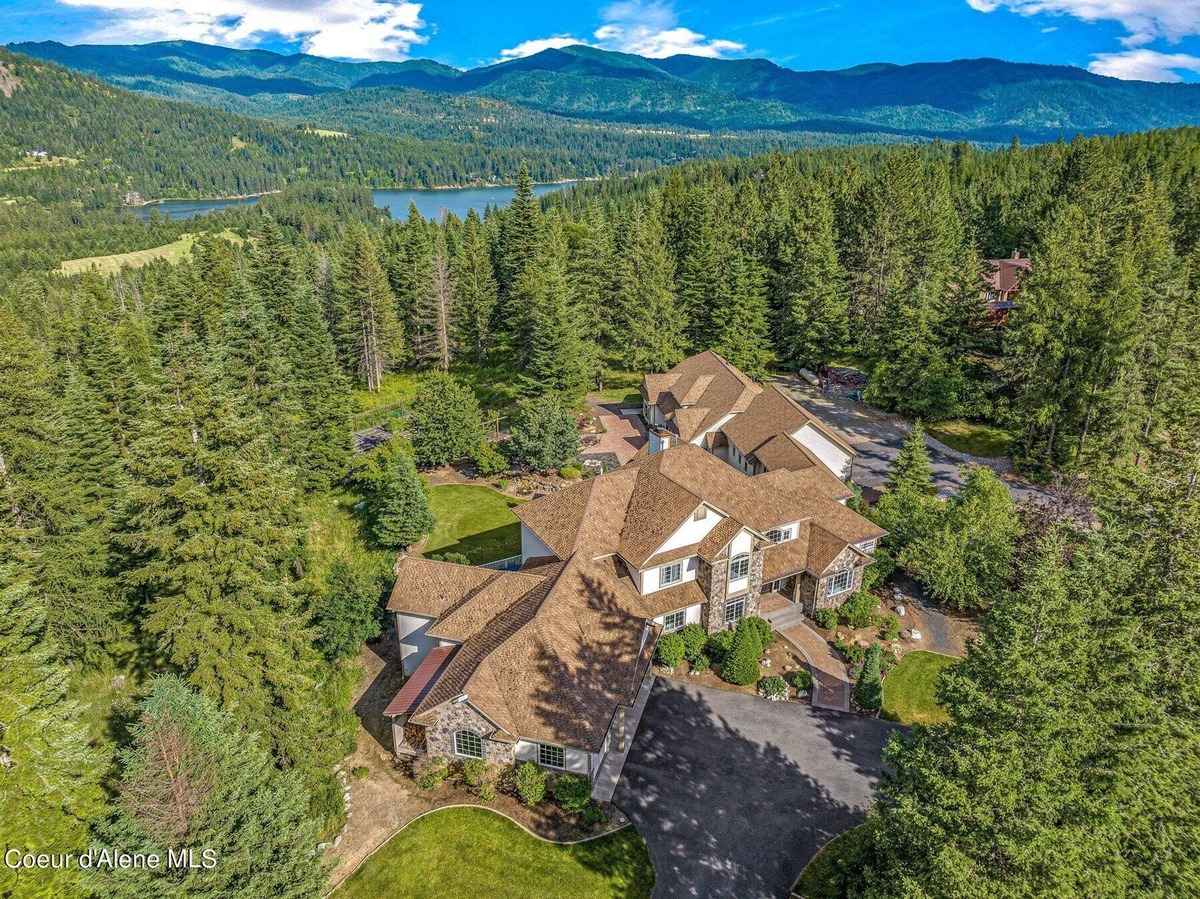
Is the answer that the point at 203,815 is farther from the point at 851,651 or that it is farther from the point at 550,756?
the point at 851,651

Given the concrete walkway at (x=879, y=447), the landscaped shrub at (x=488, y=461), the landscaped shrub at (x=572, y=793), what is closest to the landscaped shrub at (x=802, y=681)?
the landscaped shrub at (x=572, y=793)

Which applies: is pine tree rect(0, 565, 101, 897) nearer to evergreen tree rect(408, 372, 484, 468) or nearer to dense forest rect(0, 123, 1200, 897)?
dense forest rect(0, 123, 1200, 897)

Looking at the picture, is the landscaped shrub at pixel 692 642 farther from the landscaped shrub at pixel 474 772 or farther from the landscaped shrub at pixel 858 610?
the landscaped shrub at pixel 474 772

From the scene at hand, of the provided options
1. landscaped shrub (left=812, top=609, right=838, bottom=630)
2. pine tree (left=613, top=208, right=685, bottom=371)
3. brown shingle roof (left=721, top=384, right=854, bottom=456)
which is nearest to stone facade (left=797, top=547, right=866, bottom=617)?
landscaped shrub (left=812, top=609, right=838, bottom=630)

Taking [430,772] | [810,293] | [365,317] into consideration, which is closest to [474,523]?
[430,772]

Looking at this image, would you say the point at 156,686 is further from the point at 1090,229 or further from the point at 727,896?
the point at 1090,229

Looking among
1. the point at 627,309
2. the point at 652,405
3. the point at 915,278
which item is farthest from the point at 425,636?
the point at 915,278

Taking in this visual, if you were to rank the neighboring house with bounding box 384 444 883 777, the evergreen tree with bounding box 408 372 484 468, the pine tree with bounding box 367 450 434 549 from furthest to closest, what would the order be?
the evergreen tree with bounding box 408 372 484 468 → the pine tree with bounding box 367 450 434 549 → the neighboring house with bounding box 384 444 883 777
